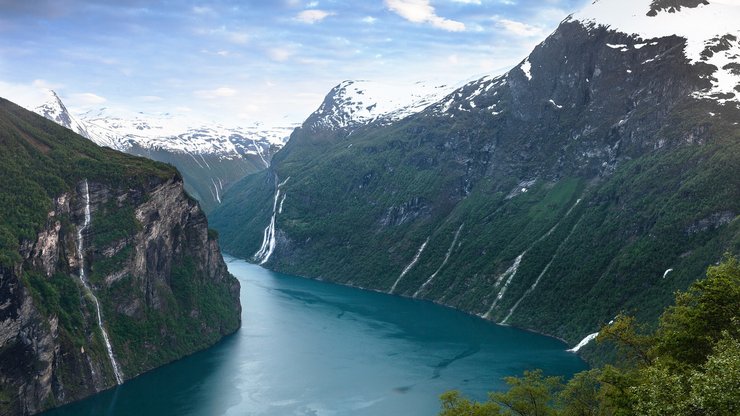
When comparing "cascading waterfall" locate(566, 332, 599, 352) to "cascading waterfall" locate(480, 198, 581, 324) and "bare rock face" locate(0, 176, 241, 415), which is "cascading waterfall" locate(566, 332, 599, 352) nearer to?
"cascading waterfall" locate(480, 198, 581, 324)

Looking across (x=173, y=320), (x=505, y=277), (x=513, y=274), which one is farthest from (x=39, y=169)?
(x=513, y=274)

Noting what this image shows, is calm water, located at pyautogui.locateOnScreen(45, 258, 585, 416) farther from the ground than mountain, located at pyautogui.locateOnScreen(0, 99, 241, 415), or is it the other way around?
mountain, located at pyautogui.locateOnScreen(0, 99, 241, 415)

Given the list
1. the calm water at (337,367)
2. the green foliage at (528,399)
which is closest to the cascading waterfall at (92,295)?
the calm water at (337,367)

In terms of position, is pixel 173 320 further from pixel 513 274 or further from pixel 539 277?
pixel 539 277

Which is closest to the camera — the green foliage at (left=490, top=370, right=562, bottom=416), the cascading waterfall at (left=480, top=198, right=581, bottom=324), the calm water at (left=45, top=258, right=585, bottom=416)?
the green foliage at (left=490, top=370, right=562, bottom=416)

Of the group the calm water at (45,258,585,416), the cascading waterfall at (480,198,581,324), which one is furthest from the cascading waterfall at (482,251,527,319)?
the calm water at (45,258,585,416)

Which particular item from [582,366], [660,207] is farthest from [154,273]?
[660,207]

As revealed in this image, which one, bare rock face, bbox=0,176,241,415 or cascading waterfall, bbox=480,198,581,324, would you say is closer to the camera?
bare rock face, bbox=0,176,241,415
